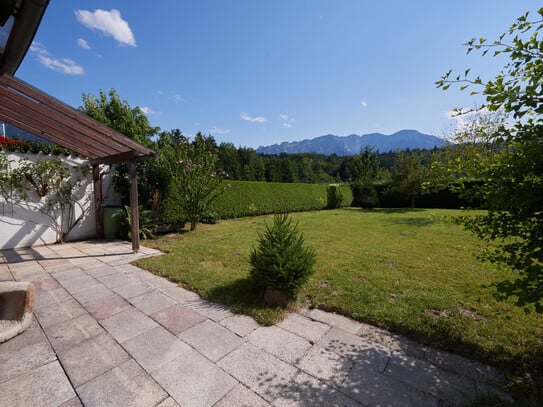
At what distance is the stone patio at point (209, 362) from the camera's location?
171 cm

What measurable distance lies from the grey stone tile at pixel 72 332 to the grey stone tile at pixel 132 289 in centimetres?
62

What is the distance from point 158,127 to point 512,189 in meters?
17.2

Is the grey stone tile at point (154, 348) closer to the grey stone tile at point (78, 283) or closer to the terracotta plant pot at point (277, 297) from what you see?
the terracotta plant pot at point (277, 297)

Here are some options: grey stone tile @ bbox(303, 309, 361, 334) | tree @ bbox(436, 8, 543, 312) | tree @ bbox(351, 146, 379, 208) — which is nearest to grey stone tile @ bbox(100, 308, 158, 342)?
grey stone tile @ bbox(303, 309, 361, 334)

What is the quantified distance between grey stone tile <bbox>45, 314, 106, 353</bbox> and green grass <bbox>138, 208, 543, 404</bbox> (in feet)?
4.15

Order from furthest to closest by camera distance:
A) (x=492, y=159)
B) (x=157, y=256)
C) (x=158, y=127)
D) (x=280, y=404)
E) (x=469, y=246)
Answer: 1. (x=158, y=127)
2. (x=469, y=246)
3. (x=157, y=256)
4. (x=492, y=159)
5. (x=280, y=404)

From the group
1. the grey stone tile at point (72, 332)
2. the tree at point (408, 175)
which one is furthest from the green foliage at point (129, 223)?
the tree at point (408, 175)

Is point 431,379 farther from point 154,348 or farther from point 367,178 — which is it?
point 367,178

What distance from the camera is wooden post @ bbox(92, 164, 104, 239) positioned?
686cm

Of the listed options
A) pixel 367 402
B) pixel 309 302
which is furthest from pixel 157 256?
pixel 367 402

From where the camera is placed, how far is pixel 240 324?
267cm

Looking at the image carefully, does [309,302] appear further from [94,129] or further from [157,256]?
[94,129]

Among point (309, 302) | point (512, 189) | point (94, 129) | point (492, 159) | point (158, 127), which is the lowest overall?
point (309, 302)

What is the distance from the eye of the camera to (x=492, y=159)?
6.69 feet
